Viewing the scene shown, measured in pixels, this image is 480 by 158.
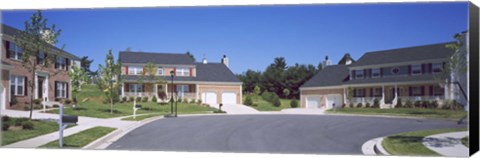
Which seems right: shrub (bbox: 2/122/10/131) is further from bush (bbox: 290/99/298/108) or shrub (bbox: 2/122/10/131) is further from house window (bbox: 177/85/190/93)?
bush (bbox: 290/99/298/108)

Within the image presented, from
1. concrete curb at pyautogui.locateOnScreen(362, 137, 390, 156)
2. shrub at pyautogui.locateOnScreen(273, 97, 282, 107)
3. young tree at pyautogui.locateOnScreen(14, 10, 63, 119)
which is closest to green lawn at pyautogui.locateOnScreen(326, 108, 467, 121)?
concrete curb at pyautogui.locateOnScreen(362, 137, 390, 156)

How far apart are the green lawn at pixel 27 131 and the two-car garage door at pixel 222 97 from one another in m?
5.32

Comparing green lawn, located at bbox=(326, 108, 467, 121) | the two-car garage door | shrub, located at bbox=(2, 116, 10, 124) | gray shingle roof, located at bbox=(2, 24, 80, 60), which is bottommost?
shrub, located at bbox=(2, 116, 10, 124)

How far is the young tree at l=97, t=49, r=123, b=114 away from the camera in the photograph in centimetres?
1780

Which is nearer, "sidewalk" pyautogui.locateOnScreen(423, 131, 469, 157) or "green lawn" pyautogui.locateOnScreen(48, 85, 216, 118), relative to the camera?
"sidewalk" pyautogui.locateOnScreen(423, 131, 469, 157)

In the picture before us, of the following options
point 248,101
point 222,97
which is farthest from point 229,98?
point 248,101

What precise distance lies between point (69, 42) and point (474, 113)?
13089 mm

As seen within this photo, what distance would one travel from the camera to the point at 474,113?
14.1m

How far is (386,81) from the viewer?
16672 millimetres

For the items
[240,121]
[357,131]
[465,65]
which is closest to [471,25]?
[465,65]

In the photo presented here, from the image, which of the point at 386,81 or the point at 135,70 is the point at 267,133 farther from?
the point at 135,70

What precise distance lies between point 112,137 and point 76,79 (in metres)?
3.41

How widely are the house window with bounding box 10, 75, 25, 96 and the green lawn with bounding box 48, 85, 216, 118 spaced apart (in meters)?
1.28

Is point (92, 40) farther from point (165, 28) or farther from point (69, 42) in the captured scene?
point (165, 28)
